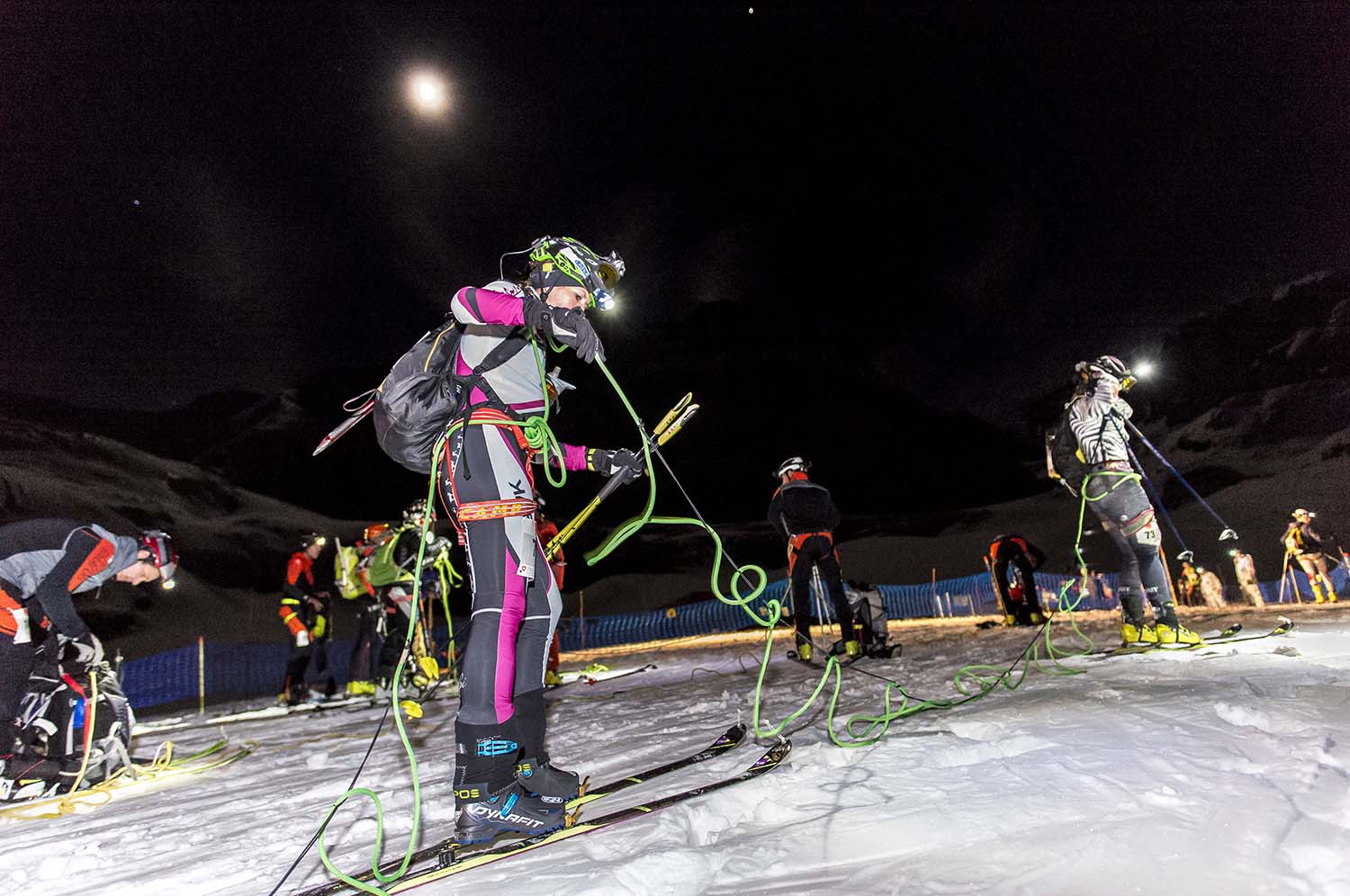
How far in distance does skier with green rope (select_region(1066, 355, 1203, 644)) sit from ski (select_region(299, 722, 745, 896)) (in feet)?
13.2

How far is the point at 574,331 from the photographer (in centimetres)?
240

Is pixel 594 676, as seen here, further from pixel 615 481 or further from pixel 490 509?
pixel 490 509

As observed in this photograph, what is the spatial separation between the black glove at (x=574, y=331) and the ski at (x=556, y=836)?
152 centimetres

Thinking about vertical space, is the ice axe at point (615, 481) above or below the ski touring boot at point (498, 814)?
above

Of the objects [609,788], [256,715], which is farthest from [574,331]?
[256,715]

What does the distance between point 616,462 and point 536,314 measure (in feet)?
3.14

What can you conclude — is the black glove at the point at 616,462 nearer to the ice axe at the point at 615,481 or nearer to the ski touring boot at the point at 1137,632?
the ice axe at the point at 615,481

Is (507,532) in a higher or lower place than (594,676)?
higher

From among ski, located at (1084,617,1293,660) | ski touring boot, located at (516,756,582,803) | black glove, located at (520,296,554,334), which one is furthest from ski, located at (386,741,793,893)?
ski, located at (1084,617,1293,660)

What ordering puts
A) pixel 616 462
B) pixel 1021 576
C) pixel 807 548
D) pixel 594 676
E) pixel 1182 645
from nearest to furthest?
pixel 616 462, pixel 1182 645, pixel 807 548, pixel 594 676, pixel 1021 576

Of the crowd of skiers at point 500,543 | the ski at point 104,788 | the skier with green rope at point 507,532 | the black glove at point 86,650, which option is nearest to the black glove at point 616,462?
the crowd of skiers at point 500,543

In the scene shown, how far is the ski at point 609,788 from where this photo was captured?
180cm

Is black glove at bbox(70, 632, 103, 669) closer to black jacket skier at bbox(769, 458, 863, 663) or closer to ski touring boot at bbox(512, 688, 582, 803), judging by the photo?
ski touring boot at bbox(512, 688, 582, 803)

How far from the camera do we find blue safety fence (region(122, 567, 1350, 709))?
39.1ft
